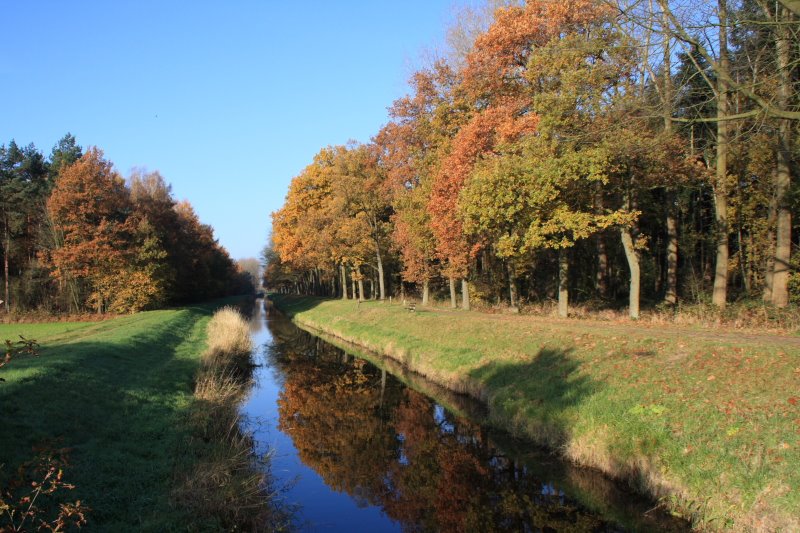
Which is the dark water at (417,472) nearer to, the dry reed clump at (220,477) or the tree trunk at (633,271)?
the dry reed clump at (220,477)

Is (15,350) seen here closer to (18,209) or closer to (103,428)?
(103,428)

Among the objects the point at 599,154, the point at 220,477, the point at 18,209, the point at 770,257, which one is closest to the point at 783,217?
the point at 770,257

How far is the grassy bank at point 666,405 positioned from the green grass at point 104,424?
8.34 m

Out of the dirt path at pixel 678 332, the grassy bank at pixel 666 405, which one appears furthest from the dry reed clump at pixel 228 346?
the dirt path at pixel 678 332

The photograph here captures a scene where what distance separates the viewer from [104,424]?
453 inches

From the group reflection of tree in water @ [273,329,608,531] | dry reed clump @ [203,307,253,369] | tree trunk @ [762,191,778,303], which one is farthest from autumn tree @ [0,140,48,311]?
tree trunk @ [762,191,778,303]

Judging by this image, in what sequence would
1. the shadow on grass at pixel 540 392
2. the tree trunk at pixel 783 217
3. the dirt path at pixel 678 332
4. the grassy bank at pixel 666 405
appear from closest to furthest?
the grassy bank at pixel 666 405 < the shadow on grass at pixel 540 392 < the dirt path at pixel 678 332 < the tree trunk at pixel 783 217

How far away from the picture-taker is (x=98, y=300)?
42938mm

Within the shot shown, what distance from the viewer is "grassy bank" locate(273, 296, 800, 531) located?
8.35 meters

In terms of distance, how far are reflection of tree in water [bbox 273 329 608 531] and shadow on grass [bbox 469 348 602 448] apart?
1.12 m

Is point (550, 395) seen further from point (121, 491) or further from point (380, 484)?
point (121, 491)

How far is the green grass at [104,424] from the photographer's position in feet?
26.6

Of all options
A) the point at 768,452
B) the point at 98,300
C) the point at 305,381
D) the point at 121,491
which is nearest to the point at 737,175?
the point at 768,452

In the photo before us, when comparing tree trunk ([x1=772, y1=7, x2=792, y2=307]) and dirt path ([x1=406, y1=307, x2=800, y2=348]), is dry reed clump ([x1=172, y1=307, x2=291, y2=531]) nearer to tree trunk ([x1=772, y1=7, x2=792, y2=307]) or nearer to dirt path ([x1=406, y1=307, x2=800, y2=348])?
dirt path ([x1=406, y1=307, x2=800, y2=348])
